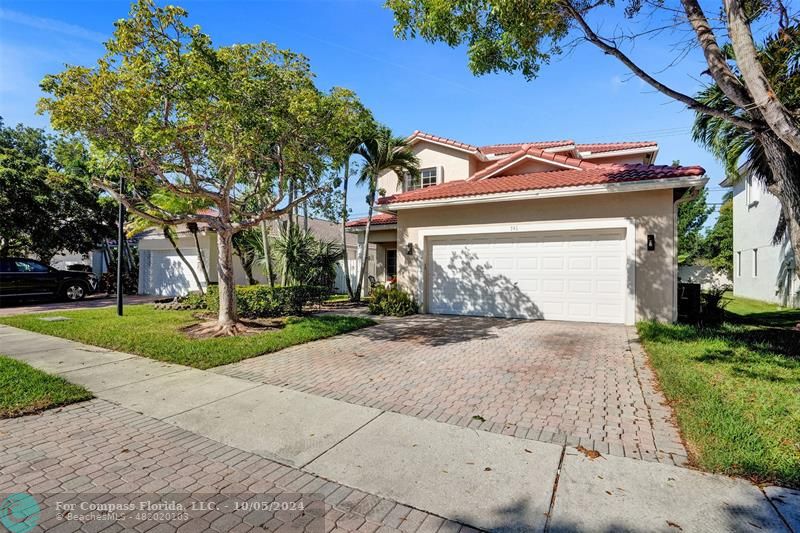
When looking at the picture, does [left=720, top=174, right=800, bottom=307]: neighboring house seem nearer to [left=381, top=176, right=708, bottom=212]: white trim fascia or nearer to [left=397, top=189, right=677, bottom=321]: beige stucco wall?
[left=397, top=189, right=677, bottom=321]: beige stucco wall

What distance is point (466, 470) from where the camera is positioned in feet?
10.2

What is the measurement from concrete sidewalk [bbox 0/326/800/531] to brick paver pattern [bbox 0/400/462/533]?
15 cm

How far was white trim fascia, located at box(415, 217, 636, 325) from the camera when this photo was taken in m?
9.32

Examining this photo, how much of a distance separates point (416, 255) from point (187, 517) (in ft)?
32.3

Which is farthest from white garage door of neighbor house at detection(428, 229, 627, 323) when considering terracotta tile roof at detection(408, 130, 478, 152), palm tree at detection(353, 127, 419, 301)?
terracotta tile roof at detection(408, 130, 478, 152)

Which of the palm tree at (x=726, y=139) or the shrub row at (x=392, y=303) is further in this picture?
the shrub row at (x=392, y=303)

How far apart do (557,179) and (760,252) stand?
41.2ft

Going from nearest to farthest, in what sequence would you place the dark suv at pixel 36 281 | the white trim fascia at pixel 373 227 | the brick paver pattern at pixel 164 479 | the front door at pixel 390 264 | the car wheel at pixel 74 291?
1. the brick paver pattern at pixel 164 479
2. the dark suv at pixel 36 281
3. the car wheel at pixel 74 291
4. the white trim fascia at pixel 373 227
5. the front door at pixel 390 264

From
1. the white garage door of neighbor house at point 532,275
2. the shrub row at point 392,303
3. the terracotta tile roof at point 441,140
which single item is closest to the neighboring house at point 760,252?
the white garage door of neighbor house at point 532,275

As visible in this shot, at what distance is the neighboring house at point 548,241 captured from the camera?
912 centimetres

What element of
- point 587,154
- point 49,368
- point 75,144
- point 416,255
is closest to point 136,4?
point 75,144

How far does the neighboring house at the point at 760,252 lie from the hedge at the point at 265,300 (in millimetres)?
14108

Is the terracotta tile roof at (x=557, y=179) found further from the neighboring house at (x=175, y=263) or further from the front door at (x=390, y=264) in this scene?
the neighboring house at (x=175, y=263)

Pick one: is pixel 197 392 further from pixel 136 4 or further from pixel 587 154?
pixel 587 154
